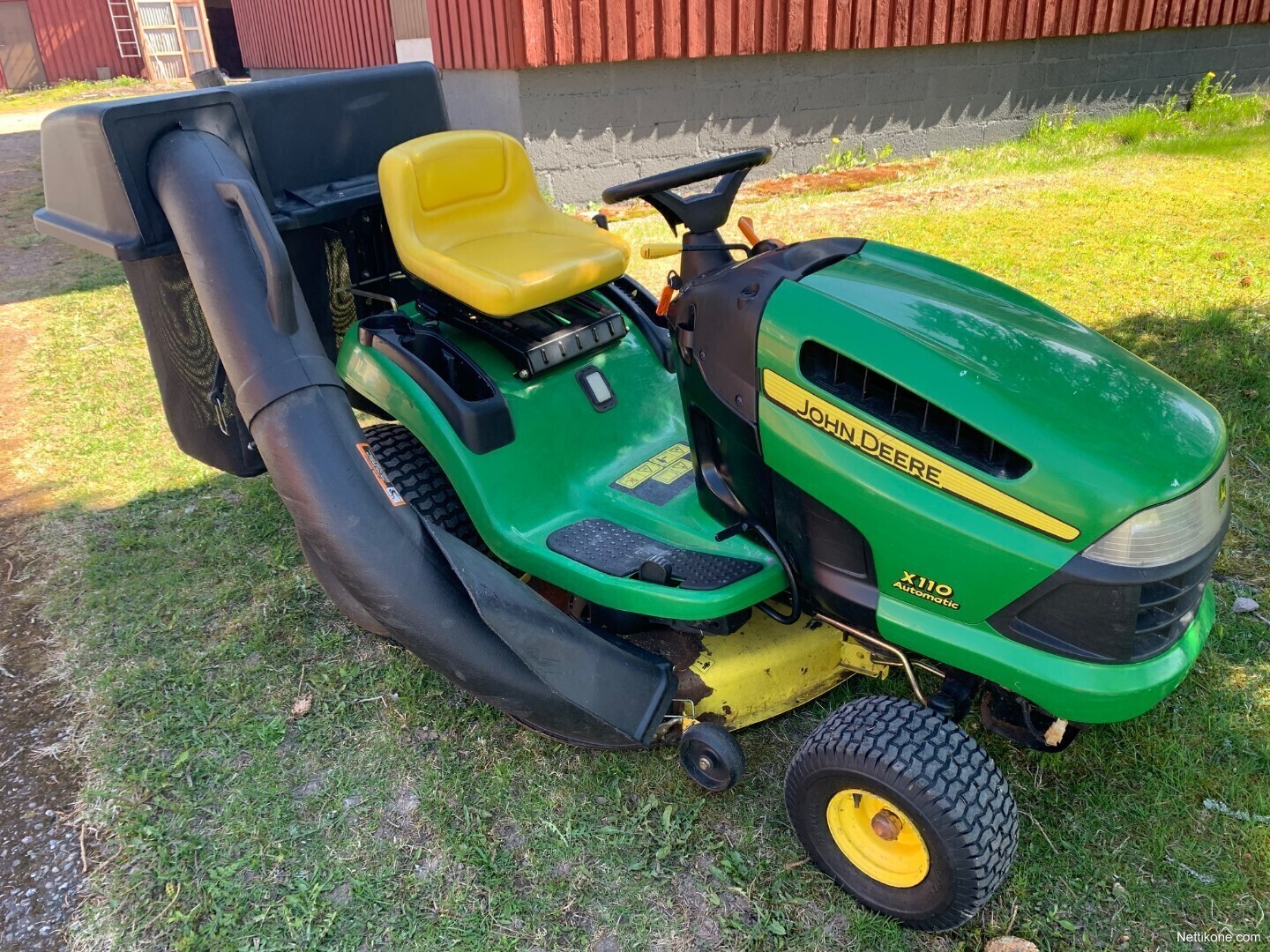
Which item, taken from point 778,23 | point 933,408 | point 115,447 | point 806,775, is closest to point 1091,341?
point 933,408

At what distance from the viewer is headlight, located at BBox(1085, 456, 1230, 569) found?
1.59m

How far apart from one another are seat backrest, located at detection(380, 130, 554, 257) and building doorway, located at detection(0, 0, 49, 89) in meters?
21.6

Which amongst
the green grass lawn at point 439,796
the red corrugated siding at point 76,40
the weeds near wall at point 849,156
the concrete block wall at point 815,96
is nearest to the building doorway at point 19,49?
the red corrugated siding at point 76,40

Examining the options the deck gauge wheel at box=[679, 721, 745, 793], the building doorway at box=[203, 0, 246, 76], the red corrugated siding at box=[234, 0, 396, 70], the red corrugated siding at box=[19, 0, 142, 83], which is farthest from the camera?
the building doorway at box=[203, 0, 246, 76]

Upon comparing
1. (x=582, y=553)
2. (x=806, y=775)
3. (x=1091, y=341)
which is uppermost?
(x=1091, y=341)

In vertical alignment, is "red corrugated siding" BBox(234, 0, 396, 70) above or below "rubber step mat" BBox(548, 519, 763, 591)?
above

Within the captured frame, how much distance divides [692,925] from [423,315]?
176cm

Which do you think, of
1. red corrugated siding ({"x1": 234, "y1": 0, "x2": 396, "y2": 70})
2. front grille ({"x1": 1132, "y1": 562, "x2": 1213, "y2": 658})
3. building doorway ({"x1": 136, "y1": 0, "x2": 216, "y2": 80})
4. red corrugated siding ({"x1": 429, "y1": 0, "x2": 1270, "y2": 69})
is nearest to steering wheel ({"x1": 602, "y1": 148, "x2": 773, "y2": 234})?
front grille ({"x1": 1132, "y1": 562, "x2": 1213, "y2": 658})

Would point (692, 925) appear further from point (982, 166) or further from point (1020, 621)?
point (982, 166)

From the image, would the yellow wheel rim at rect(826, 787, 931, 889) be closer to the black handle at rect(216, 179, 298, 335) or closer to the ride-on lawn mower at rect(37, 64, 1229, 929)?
the ride-on lawn mower at rect(37, 64, 1229, 929)

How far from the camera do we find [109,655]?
2.70 meters

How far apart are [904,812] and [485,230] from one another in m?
1.90

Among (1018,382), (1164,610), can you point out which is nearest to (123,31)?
(1018,382)

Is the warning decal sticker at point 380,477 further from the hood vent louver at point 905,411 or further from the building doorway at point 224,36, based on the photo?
the building doorway at point 224,36
